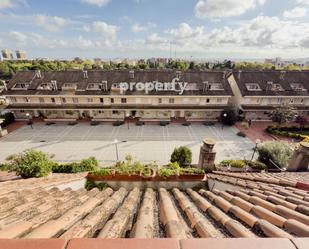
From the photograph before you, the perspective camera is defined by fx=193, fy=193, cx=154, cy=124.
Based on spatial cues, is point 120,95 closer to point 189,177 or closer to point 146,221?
point 189,177

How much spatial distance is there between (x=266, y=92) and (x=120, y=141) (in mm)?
27452

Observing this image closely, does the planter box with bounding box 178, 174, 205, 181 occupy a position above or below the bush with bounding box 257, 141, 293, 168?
above

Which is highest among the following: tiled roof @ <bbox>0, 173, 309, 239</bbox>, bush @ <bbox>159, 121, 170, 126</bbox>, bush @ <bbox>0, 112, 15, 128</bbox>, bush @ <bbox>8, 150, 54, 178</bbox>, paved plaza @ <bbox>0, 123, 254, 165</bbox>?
tiled roof @ <bbox>0, 173, 309, 239</bbox>

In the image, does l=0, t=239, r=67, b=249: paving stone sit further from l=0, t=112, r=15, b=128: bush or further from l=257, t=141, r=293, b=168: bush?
l=0, t=112, r=15, b=128: bush

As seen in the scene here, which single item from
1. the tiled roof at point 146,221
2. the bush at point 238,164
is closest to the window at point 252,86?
the bush at point 238,164

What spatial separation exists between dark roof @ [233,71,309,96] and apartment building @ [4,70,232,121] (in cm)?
286

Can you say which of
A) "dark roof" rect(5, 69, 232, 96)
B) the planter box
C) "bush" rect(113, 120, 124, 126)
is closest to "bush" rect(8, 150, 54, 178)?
the planter box

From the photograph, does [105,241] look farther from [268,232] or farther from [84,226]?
[268,232]

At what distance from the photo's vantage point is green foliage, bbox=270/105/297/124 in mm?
31766

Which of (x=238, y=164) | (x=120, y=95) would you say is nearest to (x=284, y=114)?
(x=238, y=164)

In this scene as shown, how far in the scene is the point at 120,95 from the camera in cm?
3412

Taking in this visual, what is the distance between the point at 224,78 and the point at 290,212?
120ft

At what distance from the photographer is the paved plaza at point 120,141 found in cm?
2516

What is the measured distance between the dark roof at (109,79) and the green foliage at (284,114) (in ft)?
27.0
